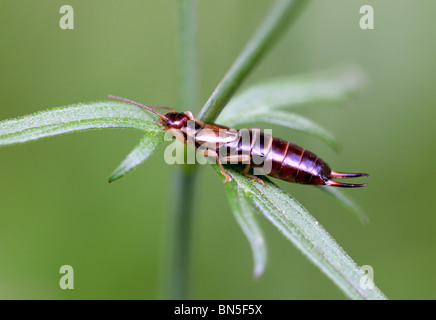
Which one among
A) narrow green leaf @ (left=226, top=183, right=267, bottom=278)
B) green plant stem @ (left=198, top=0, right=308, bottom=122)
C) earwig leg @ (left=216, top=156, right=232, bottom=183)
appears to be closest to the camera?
narrow green leaf @ (left=226, top=183, right=267, bottom=278)

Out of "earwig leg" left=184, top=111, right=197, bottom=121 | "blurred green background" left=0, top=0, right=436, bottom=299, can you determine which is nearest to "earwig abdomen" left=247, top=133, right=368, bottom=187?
"earwig leg" left=184, top=111, right=197, bottom=121

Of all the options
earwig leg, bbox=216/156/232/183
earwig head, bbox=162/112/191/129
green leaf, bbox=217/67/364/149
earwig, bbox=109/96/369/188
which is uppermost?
green leaf, bbox=217/67/364/149

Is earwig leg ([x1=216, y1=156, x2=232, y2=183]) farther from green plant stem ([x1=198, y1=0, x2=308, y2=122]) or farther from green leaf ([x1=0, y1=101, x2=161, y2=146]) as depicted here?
green leaf ([x1=0, y1=101, x2=161, y2=146])

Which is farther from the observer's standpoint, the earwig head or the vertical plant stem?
the vertical plant stem

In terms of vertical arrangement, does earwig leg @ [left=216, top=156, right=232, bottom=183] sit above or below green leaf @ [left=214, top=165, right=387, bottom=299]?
above

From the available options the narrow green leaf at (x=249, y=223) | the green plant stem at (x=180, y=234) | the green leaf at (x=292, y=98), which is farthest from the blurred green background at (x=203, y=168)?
the narrow green leaf at (x=249, y=223)

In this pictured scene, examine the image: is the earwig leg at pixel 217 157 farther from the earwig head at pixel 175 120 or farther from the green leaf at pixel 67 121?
the green leaf at pixel 67 121

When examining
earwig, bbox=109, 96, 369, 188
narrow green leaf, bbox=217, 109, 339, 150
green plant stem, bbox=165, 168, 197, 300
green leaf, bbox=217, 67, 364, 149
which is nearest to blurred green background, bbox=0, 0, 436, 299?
green plant stem, bbox=165, 168, 197, 300

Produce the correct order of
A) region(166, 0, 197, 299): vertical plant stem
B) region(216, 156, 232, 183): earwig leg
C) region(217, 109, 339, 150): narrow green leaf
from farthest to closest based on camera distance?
1. region(217, 109, 339, 150): narrow green leaf
2. region(166, 0, 197, 299): vertical plant stem
3. region(216, 156, 232, 183): earwig leg
